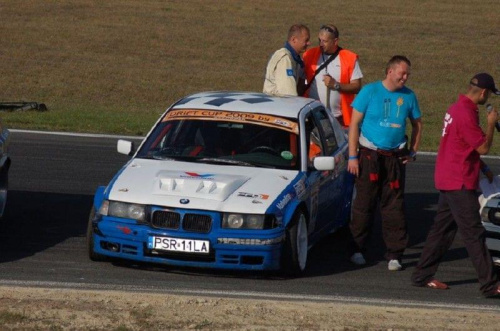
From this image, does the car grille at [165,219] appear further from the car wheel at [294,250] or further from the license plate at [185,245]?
the car wheel at [294,250]

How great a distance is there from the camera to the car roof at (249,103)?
1166 cm

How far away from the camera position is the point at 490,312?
370 inches

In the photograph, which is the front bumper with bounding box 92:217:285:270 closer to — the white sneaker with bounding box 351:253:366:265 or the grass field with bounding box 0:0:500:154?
the white sneaker with bounding box 351:253:366:265

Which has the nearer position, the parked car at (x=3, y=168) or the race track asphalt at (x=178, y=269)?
the race track asphalt at (x=178, y=269)

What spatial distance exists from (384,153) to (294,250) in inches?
51.0

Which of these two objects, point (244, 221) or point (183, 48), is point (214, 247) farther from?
point (183, 48)

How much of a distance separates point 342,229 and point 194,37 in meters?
26.0

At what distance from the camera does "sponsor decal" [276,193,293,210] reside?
10364 mm

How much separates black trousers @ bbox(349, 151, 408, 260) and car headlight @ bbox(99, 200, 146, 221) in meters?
1.99

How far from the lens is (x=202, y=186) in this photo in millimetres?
10461

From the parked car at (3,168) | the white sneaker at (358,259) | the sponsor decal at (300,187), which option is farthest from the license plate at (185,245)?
the parked car at (3,168)

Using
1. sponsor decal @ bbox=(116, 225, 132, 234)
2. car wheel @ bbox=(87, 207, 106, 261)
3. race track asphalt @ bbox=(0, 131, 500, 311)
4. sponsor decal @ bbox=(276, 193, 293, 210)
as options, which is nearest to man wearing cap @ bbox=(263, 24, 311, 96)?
race track asphalt @ bbox=(0, 131, 500, 311)

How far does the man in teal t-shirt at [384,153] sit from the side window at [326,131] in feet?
2.16

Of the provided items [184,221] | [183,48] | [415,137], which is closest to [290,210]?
[184,221]
